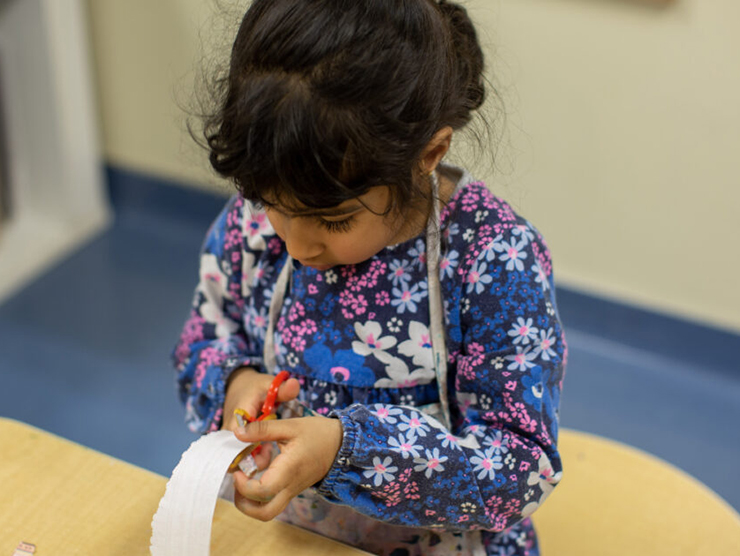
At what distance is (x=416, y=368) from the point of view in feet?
2.68

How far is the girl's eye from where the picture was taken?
0.70m

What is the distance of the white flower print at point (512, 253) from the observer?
2.55ft

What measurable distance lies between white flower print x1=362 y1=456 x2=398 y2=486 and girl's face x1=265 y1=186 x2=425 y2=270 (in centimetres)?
17

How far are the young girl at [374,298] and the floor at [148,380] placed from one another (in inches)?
36.0

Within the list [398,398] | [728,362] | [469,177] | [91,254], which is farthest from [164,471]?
[728,362]

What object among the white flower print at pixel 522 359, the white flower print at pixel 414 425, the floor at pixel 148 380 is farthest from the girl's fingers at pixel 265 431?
the floor at pixel 148 380

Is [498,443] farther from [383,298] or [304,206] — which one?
[304,206]

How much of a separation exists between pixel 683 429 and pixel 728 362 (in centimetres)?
21

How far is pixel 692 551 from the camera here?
96 cm

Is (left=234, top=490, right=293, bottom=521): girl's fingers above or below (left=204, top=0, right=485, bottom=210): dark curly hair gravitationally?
below

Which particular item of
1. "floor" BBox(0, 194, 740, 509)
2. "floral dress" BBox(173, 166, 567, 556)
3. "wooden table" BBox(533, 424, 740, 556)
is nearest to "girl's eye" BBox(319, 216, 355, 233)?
"floral dress" BBox(173, 166, 567, 556)

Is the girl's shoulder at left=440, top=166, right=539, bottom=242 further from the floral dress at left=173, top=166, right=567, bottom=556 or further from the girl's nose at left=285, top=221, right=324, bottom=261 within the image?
the girl's nose at left=285, top=221, right=324, bottom=261

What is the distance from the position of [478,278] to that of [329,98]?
238 mm

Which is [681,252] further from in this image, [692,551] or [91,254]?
[91,254]
